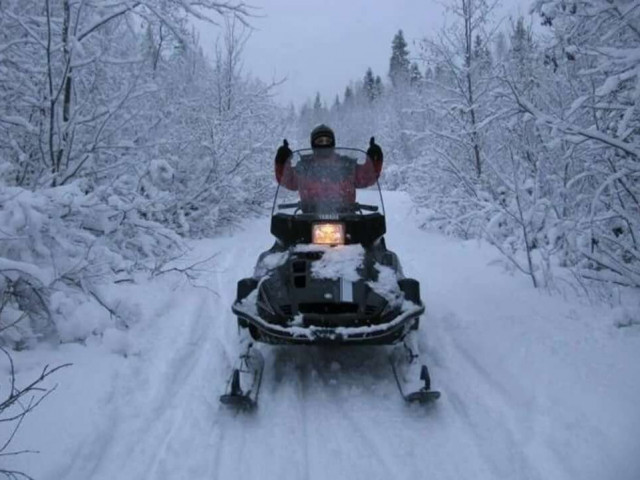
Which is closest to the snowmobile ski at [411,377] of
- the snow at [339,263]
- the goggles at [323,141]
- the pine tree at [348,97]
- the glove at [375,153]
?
the snow at [339,263]

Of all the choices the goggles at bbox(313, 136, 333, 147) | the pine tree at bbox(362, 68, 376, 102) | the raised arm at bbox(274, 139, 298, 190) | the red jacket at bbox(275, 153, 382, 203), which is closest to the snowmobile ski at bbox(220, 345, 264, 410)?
the red jacket at bbox(275, 153, 382, 203)

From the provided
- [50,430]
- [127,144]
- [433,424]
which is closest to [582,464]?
[433,424]

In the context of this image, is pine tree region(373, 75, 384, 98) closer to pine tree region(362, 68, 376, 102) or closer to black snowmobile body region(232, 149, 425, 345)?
pine tree region(362, 68, 376, 102)

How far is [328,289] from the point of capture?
165 inches

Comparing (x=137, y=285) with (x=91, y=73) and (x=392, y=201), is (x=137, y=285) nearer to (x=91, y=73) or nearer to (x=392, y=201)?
(x=91, y=73)

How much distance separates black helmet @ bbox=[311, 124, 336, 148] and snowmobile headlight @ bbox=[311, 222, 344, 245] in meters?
1.36

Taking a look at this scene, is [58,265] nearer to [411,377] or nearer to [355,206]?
[355,206]

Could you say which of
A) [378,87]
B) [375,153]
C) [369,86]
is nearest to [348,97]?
[369,86]

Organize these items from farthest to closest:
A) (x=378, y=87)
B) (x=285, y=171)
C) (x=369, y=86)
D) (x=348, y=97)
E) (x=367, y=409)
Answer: (x=348, y=97) → (x=369, y=86) → (x=378, y=87) → (x=285, y=171) → (x=367, y=409)

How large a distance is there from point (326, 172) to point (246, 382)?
7.23ft

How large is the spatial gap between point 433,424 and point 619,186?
3490 millimetres

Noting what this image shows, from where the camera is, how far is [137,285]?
21.2 ft

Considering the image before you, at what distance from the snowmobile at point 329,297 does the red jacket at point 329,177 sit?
9cm

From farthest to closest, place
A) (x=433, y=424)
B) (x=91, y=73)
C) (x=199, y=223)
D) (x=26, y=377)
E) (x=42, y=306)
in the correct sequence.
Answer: (x=199, y=223) → (x=91, y=73) → (x=42, y=306) → (x=26, y=377) → (x=433, y=424)
